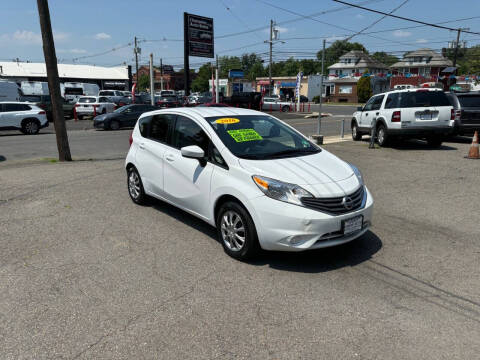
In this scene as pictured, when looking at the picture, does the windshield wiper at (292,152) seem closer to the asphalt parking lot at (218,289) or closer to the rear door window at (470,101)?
the asphalt parking lot at (218,289)

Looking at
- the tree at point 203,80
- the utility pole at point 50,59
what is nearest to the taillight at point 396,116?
the utility pole at point 50,59

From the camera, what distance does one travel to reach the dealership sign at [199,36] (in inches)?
1056

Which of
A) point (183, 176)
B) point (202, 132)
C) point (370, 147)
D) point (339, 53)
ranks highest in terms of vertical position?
point (339, 53)

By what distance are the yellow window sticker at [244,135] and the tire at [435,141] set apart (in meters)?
9.85

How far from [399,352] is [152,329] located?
191 centimetres

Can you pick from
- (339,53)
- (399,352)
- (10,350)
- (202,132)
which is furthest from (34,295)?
(339,53)

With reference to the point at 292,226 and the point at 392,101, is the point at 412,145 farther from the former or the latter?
the point at 292,226

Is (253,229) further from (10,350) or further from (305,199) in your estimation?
(10,350)

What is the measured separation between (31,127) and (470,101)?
19.4 m

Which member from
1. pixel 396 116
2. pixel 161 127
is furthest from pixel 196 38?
pixel 161 127

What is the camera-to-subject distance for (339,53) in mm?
139875

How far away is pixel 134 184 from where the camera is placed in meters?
6.60

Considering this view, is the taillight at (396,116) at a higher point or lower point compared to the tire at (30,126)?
higher

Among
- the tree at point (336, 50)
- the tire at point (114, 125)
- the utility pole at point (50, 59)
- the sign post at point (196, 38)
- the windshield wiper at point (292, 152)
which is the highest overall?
the tree at point (336, 50)
